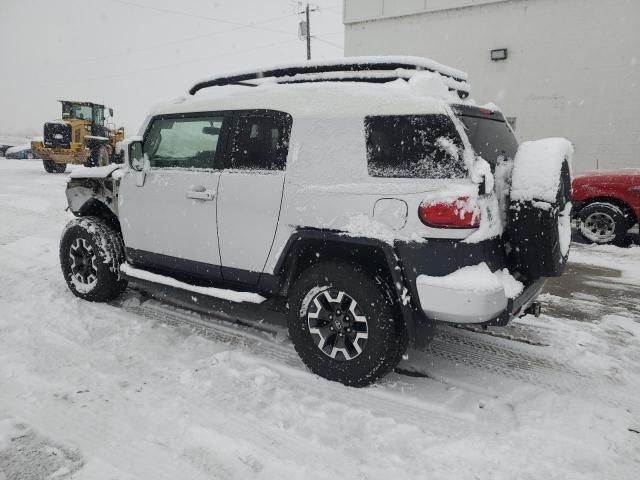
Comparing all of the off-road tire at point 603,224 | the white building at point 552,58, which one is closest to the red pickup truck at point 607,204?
the off-road tire at point 603,224

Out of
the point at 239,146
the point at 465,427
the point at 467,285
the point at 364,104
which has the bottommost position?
the point at 465,427

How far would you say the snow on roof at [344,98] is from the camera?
2.86m

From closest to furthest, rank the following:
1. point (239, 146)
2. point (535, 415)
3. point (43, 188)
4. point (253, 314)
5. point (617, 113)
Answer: point (535, 415)
point (239, 146)
point (253, 314)
point (617, 113)
point (43, 188)

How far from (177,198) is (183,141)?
0.50 m

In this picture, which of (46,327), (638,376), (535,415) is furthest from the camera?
(46,327)

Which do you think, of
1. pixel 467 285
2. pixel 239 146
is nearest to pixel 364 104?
pixel 239 146

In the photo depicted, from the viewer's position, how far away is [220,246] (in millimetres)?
3592

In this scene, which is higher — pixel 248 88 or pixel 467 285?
pixel 248 88

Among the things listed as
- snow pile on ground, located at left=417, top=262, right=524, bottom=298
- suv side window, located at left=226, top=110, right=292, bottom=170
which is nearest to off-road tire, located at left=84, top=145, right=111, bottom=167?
suv side window, located at left=226, top=110, right=292, bottom=170

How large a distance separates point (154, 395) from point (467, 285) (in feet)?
6.50

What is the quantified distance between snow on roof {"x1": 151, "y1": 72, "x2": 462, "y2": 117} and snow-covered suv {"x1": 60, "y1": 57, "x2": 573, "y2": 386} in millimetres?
10

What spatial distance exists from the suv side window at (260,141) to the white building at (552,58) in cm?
1219

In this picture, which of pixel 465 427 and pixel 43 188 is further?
pixel 43 188

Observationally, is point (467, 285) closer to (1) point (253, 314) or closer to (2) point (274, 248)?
(2) point (274, 248)
